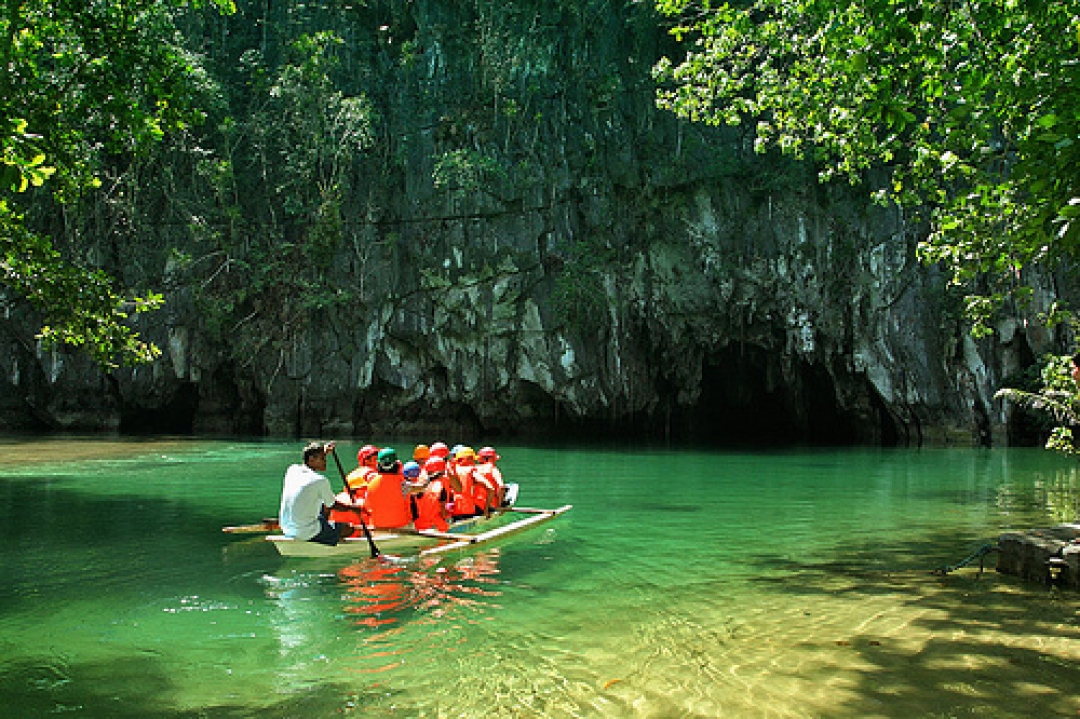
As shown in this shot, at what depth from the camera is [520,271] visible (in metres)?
26.4

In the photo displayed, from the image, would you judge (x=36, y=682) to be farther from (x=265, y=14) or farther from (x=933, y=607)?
(x=265, y=14)

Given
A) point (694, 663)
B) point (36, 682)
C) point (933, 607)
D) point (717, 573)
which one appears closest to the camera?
point (36, 682)

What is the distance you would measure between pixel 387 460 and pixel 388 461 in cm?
3

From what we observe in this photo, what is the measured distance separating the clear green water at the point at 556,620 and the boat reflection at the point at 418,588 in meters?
0.03

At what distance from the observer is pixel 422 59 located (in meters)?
28.0

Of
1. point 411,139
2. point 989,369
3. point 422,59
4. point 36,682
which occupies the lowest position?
point 36,682

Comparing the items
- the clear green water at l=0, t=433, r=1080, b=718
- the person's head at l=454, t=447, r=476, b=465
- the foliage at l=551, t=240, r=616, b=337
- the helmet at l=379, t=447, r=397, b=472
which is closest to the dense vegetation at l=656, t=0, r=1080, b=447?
the clear green water at l=0, t=433, r=1080, b=718

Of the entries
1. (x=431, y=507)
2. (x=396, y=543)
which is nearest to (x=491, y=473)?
(x=431, y=507)

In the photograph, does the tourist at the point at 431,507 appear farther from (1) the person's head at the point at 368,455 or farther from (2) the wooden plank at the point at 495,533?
(1) the person's head at the point at 368,455

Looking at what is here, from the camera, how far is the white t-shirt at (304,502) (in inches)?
290

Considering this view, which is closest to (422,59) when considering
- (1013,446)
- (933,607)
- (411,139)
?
(411,139)

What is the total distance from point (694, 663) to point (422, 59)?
87.9 ft

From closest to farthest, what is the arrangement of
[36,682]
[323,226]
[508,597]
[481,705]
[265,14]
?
[481,705], [36,682], [508,597], [323,226], [265,14]

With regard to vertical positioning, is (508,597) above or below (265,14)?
below
